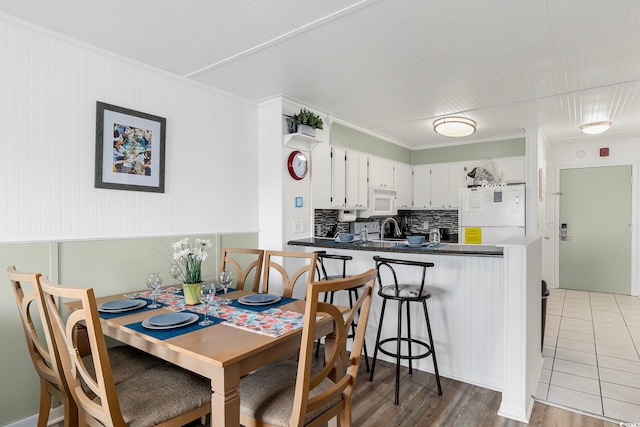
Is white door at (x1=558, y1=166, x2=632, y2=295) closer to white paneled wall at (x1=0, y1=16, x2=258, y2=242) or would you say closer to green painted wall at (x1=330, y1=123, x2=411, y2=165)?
green painted wall at (x1=330, y1=123, x2=411, y2=165)

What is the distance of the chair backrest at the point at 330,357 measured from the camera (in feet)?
4.34

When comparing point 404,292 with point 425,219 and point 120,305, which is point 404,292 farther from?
point 425,219

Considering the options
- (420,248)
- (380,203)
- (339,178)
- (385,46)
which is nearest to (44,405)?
(420,248)

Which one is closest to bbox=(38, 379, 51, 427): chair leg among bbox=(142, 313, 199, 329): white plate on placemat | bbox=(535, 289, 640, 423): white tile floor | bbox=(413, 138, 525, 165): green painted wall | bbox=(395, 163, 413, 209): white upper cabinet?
bbox=(142, 313, 199, 329): white plate on placemat

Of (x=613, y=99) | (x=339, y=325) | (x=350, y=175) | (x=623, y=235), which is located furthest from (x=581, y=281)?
(x=339, y=325)

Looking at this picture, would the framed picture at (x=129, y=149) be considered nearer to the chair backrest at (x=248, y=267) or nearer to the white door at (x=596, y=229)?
the chair backrest at (x=248, y=267)

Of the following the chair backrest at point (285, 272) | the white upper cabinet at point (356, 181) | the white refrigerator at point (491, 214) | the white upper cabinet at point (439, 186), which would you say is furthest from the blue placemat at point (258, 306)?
the white upper cabinet at point (439, 186)

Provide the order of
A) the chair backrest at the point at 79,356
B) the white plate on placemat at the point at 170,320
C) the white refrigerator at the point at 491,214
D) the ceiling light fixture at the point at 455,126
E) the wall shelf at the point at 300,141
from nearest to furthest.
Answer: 1. the chair backrest at the point at 79,356
2. the white plate on placemat at the point at 170,320
3. the wall shelf at the point at 300,141
4. the ceiling light fixture at the point at 455,126
5. the white refrigerator at the point at 491,214

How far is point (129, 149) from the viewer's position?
264cm

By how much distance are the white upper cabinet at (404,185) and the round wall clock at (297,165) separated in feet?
7.08

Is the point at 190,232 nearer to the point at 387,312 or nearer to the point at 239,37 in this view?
the point at 239,37

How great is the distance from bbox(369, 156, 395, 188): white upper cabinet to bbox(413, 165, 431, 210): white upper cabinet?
0.80m

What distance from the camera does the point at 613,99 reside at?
3590 millimetres

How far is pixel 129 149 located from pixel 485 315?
9.56 ft
